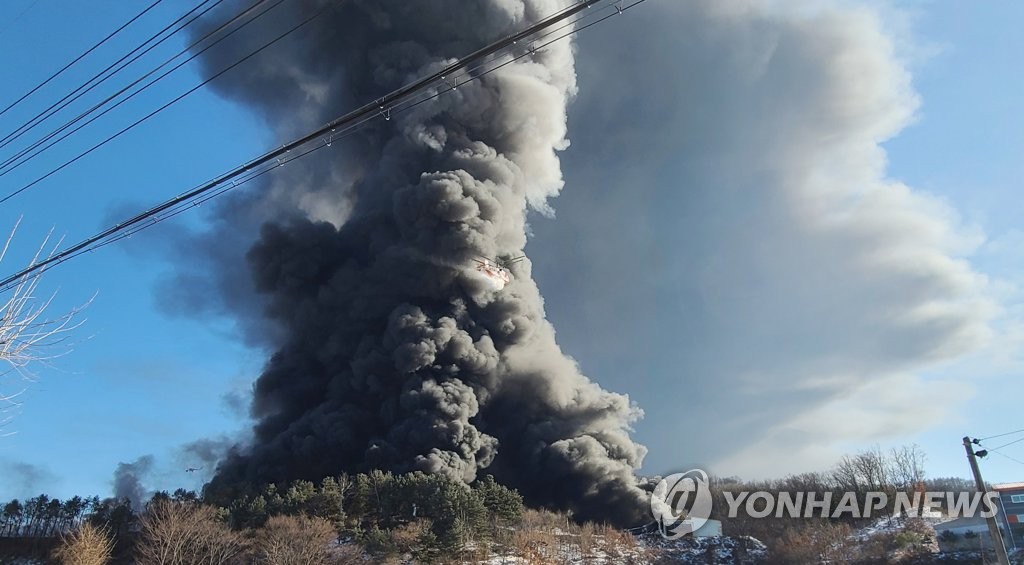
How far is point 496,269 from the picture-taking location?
54250mm

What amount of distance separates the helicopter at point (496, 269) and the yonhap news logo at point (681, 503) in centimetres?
2311

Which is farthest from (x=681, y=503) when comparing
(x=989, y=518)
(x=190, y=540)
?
(x=989, y=518)

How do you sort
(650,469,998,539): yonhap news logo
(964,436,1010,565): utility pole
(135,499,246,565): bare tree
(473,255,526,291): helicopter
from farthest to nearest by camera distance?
1. (473,255,526,291): helicopter
2. (650,469,998,539): yonhap news logo
3. (135,499,246,565): bare tree
4. (964,436,1010,565): utility pole

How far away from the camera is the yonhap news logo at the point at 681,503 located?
52844 millimetres

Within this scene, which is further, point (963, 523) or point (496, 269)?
point (496, 269)

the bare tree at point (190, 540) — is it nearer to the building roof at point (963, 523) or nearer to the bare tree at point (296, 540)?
the bare tree at point (296, 540)

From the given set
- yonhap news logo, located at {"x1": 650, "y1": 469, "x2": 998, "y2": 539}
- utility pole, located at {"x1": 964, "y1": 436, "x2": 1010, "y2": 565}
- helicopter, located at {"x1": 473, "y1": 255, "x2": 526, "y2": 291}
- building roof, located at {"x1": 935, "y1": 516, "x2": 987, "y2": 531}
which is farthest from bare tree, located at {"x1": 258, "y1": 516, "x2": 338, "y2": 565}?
building roof, located at {"x1": 935, "y1": 516, "x2": 987, "y2": 531}

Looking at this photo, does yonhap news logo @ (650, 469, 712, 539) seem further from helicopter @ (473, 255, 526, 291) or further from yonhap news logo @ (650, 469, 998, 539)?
helicopter @ (473, 255, 526, 291)

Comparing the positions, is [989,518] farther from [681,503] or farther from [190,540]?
[681,503]

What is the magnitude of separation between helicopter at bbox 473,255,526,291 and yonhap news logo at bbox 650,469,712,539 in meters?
23.1

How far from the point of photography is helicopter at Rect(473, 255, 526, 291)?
52.8 m

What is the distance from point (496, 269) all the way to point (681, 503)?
1111 inches

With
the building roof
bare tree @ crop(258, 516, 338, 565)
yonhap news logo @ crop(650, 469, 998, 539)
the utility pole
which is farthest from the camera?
the building roof

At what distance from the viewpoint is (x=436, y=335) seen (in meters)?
50.3
